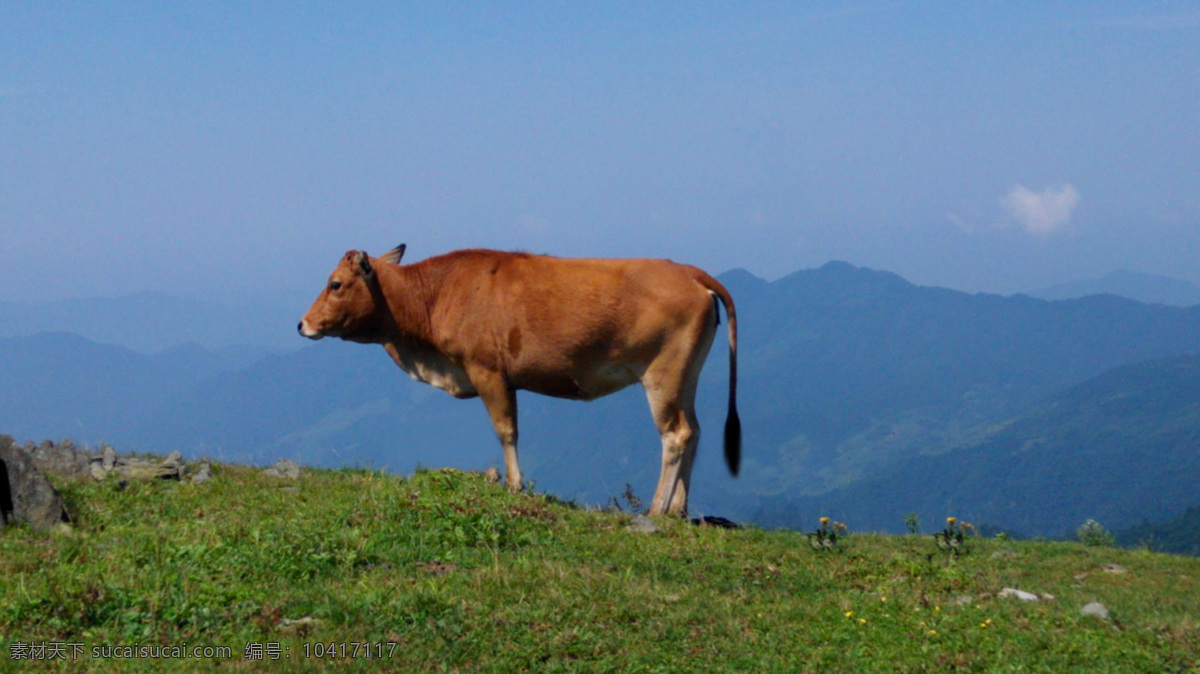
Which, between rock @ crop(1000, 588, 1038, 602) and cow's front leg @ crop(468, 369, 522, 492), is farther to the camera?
cow's front leg @ crop(468, 369, 522, 492)

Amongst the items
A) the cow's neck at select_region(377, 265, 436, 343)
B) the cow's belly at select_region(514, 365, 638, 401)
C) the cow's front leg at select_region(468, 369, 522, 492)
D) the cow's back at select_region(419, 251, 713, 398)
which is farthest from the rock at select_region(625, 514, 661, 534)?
the cow's neck at select_region(377, 265, 436, 343)

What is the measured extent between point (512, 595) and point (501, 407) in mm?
4917

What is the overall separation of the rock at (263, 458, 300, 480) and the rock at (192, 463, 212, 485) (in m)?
0.62

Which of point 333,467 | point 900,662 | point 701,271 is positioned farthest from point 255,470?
point 900,662

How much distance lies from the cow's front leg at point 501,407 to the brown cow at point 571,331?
0.01 metres

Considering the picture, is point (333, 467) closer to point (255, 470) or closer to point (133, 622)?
point (255, 470)

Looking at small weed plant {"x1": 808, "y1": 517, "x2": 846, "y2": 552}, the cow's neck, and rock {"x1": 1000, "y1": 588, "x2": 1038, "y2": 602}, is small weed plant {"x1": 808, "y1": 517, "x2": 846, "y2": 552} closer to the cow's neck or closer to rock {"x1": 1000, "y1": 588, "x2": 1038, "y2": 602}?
rock {"x1": 1000, "y1": 588, "x2": 1038, "y2": 602}

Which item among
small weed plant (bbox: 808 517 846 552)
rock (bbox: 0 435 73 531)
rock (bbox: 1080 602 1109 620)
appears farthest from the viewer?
small weed plant (bbox: 808 517 846 552)

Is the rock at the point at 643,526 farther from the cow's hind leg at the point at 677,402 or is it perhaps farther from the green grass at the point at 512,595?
the cow's hind leg at the point at 677,402

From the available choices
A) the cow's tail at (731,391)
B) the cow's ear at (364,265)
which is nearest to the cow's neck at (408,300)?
the cow's ear at (364,265)

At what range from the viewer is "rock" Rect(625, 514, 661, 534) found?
1094 cm

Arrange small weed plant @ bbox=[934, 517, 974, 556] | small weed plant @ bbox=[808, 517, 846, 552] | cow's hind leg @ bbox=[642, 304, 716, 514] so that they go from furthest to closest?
cow's hind leg @ bbox=[642, 304, 716, 514]
small weed plant @ bbox=[934, 517, 974, 556]
small weed plant @ bbox=[808, 517, 846, 552]

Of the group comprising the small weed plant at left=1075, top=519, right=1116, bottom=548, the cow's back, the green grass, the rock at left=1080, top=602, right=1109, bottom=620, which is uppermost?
the cow's back

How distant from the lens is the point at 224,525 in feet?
31.3
